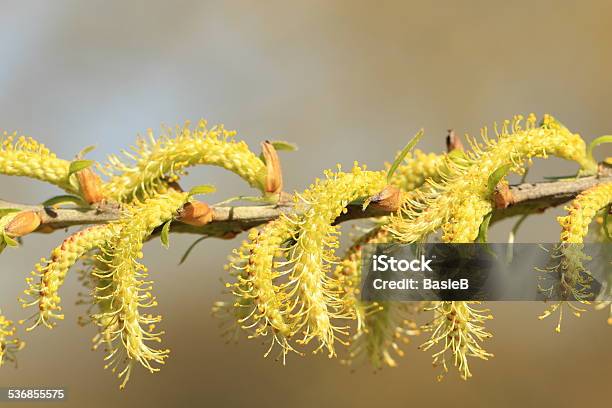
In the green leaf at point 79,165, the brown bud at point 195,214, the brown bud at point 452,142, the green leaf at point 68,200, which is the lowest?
the brown bud at point 195,214

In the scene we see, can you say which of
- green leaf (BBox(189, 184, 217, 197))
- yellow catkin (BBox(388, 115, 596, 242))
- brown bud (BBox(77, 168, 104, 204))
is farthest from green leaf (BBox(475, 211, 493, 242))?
brown bud (BBox(77, 168, 104, 204))

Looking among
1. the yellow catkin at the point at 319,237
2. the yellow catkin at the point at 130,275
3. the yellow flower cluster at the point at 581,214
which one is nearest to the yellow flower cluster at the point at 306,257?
the yellow catkin at the point at 319,237

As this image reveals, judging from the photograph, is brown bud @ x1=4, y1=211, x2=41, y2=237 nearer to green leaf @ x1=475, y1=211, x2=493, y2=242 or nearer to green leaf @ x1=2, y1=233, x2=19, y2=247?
green leaf @ x1=2, y1=233, x2=19, y2=247

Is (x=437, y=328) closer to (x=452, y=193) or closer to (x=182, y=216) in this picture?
(x=452, y=193)

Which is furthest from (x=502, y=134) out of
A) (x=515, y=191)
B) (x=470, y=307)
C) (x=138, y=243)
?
(x=138, y=243)

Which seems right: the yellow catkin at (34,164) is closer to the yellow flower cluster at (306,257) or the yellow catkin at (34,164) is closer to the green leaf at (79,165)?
the green leaf at (79,165)

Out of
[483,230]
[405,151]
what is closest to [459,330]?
[483,230]
